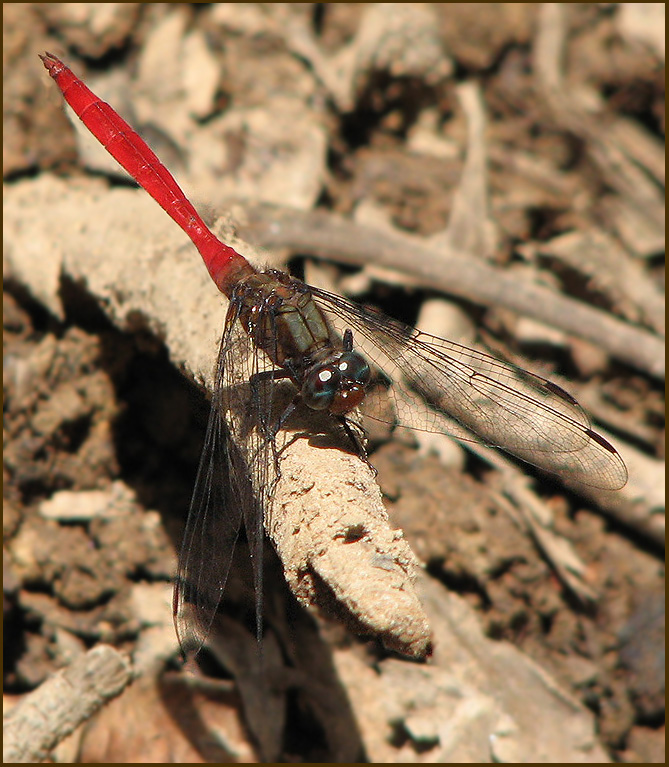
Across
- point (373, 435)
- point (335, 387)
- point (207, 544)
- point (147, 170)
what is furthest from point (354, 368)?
point (147, 170)

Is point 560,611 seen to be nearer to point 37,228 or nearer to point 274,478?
point 274,478

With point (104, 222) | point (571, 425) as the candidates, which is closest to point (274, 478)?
point (571, 425)

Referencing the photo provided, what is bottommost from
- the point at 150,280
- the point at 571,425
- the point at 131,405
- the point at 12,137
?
the point at 131,405

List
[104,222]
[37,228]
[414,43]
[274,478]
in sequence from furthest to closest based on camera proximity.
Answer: [414,43], [37,228], [104,222], [274,478]

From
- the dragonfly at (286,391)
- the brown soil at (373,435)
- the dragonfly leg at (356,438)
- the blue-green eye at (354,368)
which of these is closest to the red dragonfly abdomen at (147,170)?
the dragonfly at (286,391)

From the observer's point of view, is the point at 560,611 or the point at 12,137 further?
the point at 12,137

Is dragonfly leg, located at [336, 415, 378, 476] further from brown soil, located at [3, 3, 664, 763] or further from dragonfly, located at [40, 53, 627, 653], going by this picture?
brown soil, located at [3, 3, 664, 763]

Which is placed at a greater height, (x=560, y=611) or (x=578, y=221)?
(x=578, y=221)
